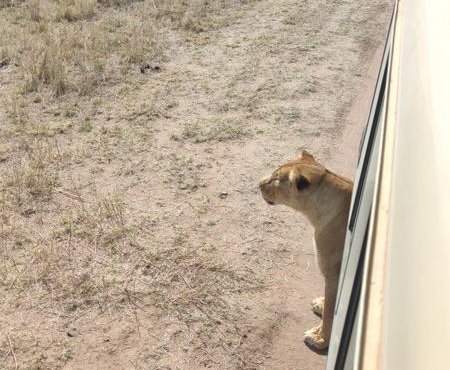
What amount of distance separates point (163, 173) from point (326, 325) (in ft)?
7.61

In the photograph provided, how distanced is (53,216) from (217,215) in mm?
1218

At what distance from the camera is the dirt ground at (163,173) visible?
3561mm

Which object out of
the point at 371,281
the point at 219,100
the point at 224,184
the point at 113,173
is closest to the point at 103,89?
the point at 219,100

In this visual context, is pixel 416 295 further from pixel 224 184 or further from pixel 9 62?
pixel 9 62

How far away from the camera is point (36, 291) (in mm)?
3822

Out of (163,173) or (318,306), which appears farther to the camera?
(163,173)

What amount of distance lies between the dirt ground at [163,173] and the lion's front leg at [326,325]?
0.23 ft

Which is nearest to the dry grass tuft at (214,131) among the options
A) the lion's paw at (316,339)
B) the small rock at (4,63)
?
the lion's paw at (316,339)

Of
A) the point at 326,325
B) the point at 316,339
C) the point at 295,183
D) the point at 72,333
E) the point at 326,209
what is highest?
the point at 295,183

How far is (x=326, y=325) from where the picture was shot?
3.28 metres

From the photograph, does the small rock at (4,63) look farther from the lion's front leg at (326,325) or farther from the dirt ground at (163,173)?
the lion's front leg at (326,325)

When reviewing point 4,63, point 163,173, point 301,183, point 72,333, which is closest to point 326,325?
point 301,183

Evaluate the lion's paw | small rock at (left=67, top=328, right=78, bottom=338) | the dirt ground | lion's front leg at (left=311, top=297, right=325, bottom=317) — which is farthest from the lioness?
small rock at (left=67, top=328, right=78, bottom=338)

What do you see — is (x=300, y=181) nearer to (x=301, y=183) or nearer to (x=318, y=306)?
(x=301, y=183)
